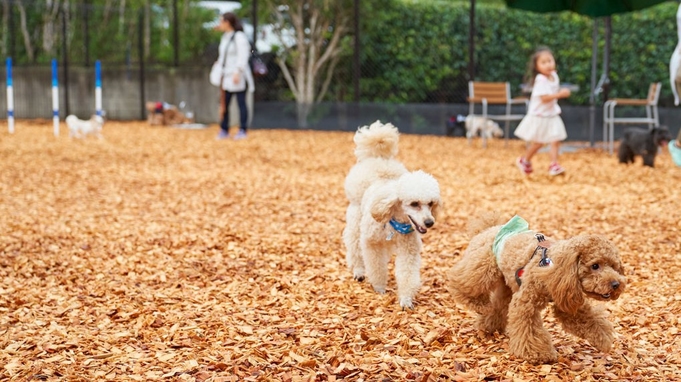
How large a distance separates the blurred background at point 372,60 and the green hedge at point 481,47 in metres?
0.02

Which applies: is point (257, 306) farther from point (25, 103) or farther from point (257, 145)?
point (25, 103)

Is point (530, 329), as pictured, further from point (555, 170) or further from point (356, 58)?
point (356, 58)

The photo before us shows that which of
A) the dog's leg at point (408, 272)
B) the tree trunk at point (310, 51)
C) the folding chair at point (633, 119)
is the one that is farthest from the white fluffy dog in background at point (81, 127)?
the dog's leg at point (408, 272)

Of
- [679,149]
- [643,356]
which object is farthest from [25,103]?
[643,356]

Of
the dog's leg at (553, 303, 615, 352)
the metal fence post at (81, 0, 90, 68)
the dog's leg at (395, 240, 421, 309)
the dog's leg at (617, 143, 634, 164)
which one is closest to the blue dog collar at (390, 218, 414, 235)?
the dog's leg at (395, 240, 421, 309)

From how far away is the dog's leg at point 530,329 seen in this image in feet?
10.3

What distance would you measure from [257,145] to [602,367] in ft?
29.9

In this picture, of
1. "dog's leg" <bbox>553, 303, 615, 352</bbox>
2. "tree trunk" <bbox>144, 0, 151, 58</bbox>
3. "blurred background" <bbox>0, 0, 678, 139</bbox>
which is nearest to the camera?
"dog's leg" <bbox>553, 303, 615, 352</bbox>

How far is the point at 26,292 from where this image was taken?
14.2 ft

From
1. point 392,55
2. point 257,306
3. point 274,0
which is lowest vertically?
point 257,306

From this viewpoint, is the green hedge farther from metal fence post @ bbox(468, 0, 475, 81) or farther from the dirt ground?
the dirt ground

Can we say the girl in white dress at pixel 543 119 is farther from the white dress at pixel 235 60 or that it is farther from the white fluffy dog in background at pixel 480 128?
the white dress at pixel 235 60

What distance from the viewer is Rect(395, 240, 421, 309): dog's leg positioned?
4.02 m

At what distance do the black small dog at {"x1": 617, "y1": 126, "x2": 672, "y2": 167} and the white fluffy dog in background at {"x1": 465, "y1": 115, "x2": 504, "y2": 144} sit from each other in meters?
2.99
